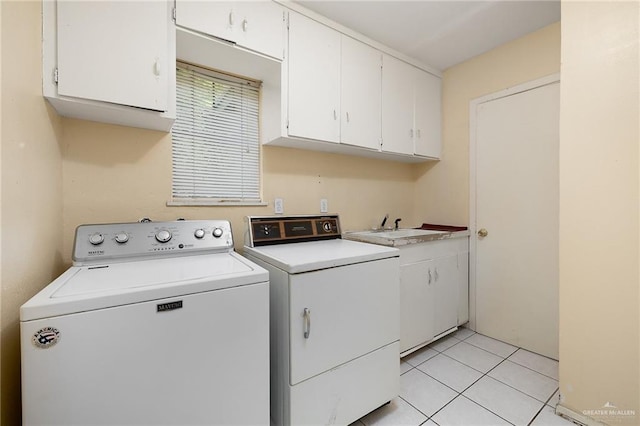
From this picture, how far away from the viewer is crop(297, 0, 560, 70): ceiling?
1.82 metres

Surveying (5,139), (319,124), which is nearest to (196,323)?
(5,139)

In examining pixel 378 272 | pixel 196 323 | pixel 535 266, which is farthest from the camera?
pixel 535 266

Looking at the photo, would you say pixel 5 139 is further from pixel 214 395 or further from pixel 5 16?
pixel 214 395

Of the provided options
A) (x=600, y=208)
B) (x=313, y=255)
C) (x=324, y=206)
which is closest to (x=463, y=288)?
(x=600, y=208)

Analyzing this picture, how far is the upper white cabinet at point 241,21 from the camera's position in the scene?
1.39 meters

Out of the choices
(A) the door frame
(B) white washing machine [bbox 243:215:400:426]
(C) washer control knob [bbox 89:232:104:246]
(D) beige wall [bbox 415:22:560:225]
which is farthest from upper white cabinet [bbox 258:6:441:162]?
(C) washer control knob [bbox 89:232:104:246]

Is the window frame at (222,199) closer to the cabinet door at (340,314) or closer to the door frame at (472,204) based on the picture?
the cabinet door at (340,314)

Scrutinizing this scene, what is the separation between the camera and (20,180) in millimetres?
938

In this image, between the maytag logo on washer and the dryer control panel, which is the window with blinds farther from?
the maytag logo on washer

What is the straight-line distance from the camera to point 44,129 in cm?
114

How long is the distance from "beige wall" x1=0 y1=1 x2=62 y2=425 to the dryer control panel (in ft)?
3.04

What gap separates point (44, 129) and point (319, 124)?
1407 mm

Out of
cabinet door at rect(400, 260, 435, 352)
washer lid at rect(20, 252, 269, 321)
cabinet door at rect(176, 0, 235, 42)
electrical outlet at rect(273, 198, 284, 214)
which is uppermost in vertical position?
cabinet door at rect(176, 0, 235, 42)

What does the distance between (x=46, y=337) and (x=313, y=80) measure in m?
1.81
